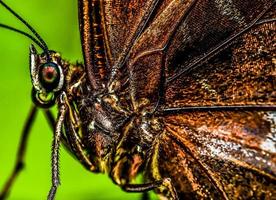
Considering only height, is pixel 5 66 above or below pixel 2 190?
above

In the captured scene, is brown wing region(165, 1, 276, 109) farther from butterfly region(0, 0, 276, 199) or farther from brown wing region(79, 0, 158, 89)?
brown wing region(79, 0, 158, 89)

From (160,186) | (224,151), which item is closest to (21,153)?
(160,186)

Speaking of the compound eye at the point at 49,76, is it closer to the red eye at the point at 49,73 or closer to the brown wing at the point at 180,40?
the red eye at the point at 49,73

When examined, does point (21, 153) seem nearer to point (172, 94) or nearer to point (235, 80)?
point (172, 94)

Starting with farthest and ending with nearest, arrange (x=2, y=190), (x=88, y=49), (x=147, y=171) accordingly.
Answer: (x=2, y=190), (x=147, y=171), (x=88, y=49)

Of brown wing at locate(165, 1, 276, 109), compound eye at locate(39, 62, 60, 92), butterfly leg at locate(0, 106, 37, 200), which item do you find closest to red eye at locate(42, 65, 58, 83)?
compound eye at locate(39, 62, 60, 92)

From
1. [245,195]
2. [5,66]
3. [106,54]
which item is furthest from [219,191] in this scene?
[5,66]

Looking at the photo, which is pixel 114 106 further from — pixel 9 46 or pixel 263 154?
pixel 9 46

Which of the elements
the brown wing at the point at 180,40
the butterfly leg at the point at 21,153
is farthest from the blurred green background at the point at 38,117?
the brown wing at the point at 180,40
